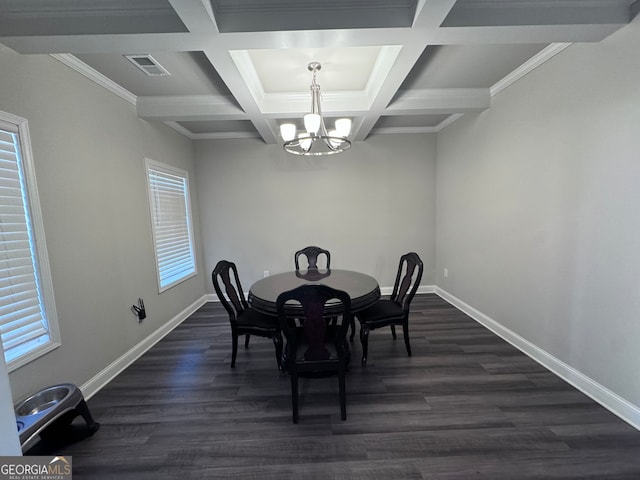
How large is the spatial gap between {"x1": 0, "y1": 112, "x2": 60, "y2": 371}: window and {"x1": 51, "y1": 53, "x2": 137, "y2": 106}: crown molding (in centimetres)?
62

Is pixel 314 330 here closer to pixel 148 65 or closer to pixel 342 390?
pixel 342 390

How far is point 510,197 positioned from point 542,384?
1670mm

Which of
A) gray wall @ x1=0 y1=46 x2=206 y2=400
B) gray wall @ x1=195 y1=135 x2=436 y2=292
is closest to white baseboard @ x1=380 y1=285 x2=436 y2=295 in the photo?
gray wall @ x1=195 y1=135 x2=436 y2=292

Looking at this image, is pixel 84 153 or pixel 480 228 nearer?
pixel 84 153

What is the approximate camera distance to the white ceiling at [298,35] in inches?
62.5

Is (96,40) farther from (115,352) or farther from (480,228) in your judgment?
(480,228)

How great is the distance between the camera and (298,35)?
5.49ft

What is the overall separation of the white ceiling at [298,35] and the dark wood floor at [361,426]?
98.0 inches

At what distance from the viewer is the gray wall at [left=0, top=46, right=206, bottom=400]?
5.84ft

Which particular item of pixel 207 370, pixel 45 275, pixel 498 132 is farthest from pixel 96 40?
pixel 498 132

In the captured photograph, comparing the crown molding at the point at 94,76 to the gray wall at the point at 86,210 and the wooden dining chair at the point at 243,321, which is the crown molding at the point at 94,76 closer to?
the gray wall at the point at 86,210

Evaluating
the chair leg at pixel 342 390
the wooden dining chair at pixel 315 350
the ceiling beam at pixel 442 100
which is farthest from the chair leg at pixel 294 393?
the ceiling beam at pixel 442 100

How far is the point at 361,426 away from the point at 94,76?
11.1 ft

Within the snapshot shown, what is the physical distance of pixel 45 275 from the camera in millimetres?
1786
